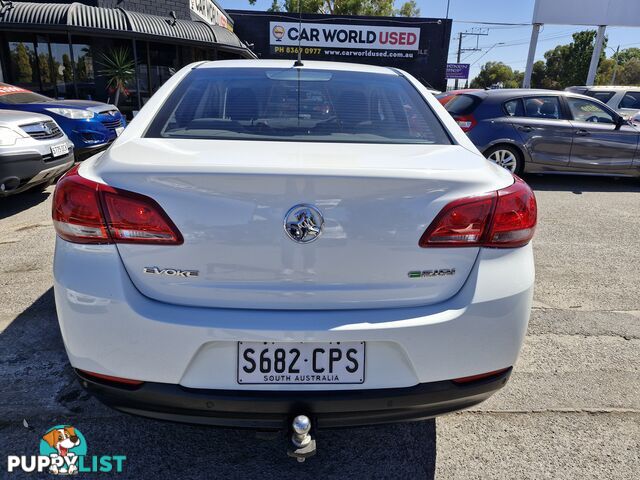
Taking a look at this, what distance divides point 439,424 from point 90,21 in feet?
48.4

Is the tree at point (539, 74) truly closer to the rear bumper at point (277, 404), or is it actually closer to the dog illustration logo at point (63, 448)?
the rear bumper at point (277, 404)

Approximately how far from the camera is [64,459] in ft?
6.66

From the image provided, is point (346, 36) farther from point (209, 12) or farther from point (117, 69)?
point (117, 69)

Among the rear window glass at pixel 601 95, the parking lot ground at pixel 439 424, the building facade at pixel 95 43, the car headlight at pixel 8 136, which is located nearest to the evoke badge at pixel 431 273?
the parking lot ground at pixel 439 424

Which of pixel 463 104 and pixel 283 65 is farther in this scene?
pixel 463 104

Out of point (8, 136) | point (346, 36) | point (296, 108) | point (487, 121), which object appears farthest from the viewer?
point (346, 36)

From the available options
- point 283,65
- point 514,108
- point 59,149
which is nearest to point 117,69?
point 59,149

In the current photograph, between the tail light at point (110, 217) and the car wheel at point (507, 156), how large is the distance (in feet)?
22.8

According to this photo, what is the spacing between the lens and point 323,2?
40.9m

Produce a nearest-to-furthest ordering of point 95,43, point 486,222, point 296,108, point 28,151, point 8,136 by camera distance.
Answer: point 486,222, point 296,108, point 8,136, point 28,151, point 95,43

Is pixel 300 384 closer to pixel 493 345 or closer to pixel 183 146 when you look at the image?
pixel 493 345

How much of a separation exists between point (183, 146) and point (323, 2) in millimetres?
43790

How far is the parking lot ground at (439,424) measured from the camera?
2.03 metres

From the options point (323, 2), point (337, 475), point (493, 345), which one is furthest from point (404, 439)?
point (323, 2)
